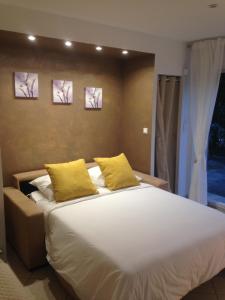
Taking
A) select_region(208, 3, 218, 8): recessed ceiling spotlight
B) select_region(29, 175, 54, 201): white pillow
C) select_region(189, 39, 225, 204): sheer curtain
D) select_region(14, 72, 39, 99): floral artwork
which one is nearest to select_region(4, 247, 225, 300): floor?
select_region(29, 175, 54, 201): white pillow

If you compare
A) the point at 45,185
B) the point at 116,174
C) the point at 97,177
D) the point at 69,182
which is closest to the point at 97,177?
the point at 97,177

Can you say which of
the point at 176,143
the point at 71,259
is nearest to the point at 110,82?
the point at 176,143

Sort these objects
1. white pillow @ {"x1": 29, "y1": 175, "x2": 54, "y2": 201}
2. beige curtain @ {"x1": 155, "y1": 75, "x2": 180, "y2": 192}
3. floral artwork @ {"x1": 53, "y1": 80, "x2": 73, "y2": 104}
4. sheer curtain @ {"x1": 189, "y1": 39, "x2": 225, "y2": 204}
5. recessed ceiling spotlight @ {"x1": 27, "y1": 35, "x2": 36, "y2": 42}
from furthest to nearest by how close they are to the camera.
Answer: beige curtain @ {"x1": 155, "y1": 75, "x2": 180, "y2": 192} → sheer curtain @ {"x1": 189, "y1": 39, "x2": 225, "y2": 204} → floral artwork @ {"x1": 53, "y1": 80, "x2": 73, "y2": 104} → white pillow @ {"x1": 29, "y1": 175, "x2": 54, "y2": 201} → recessed ceiling spotlight @ {"x1": 27, "y1": 35, "x2": 36, "y2": 42}

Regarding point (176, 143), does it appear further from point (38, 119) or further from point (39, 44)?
point (39, 44)

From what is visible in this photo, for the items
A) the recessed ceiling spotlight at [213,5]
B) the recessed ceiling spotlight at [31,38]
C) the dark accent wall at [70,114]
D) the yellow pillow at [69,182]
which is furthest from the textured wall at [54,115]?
the recessed ceiling spotlight at [213,5]

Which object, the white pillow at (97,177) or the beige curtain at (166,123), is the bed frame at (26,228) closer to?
the white pillow at (97,177)

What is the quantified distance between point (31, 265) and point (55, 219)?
0.54 m

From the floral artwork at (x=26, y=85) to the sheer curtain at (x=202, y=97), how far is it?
2.24m

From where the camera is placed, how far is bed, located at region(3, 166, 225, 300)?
181 cm

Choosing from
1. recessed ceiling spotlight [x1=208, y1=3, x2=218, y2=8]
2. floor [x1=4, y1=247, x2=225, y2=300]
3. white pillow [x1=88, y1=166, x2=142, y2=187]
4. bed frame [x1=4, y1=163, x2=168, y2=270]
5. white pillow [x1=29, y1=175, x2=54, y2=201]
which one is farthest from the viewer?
white pillow [x1=88, y1=166, x2=142, y2=187]

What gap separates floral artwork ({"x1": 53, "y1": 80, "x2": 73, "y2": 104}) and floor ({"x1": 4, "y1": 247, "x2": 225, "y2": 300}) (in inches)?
81.0

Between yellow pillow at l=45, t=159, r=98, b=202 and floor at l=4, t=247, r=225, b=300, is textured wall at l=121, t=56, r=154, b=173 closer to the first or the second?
yellow pillow at l=45, t=159, r=98, b=202

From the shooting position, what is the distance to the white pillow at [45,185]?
2.98 m

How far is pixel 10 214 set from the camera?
2906 mm
